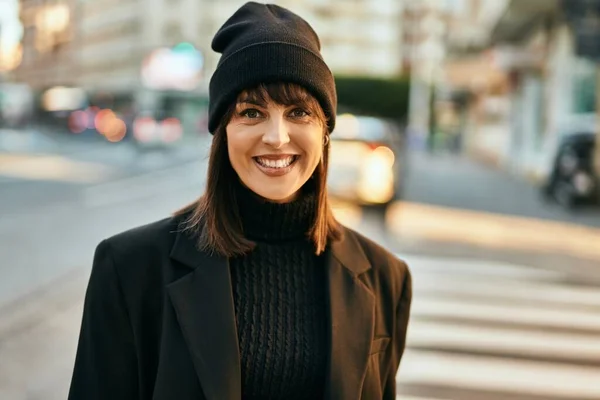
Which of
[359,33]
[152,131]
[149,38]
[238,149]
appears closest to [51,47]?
[149,38]

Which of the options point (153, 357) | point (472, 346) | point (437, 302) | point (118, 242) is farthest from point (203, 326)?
point (437, 302)

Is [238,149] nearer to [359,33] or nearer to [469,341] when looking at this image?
[469,341]

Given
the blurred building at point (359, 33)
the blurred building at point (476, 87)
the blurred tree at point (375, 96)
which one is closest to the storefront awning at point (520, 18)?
the blurred building at point (476, 87)

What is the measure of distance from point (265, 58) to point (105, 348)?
27.6 inches

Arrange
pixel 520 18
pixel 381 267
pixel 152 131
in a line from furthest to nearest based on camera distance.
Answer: pixel 152 131
pixel 520 18
pixel 381 267

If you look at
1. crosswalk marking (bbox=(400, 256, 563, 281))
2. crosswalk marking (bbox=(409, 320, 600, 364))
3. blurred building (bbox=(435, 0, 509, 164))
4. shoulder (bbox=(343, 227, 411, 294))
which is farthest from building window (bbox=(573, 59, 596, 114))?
shoulder (bbox=(343, 227, 411, 294))

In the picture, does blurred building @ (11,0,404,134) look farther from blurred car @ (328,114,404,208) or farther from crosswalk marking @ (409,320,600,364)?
crosswalk marking @ (409,320,600,364)

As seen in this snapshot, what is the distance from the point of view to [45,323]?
6426 millimetres

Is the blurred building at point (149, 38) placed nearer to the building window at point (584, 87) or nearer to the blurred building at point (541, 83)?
the blurred building at point (541, 83)

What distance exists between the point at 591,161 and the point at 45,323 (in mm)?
12043

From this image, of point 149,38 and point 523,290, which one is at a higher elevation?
point 149,38

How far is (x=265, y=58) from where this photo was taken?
1.81 meters

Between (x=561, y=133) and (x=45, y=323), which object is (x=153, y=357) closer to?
(x=45, y=323)

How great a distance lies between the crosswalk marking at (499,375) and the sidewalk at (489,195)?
8.64m
